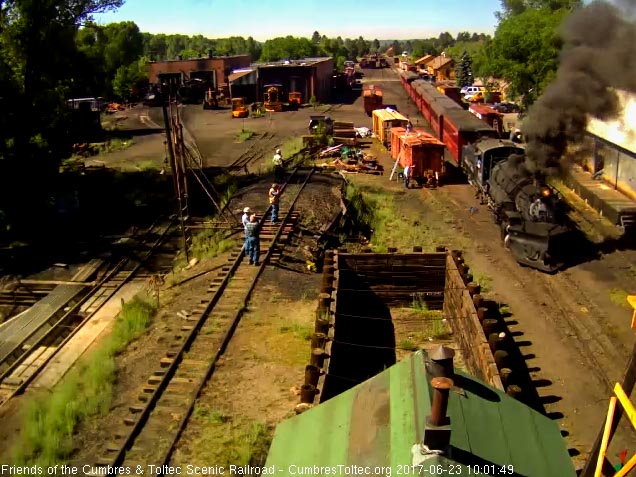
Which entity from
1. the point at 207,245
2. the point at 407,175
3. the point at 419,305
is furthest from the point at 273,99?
the point at 419,305

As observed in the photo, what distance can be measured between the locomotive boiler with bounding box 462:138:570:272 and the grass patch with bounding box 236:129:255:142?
2084 centimetres

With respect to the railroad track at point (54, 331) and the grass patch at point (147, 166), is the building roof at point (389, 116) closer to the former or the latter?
the grass patch at point (147, 166)

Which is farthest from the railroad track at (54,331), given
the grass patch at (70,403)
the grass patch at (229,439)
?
the grass patch at (229,439)

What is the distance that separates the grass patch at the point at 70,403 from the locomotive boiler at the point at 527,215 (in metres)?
10.0

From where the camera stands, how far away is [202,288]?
1490cm

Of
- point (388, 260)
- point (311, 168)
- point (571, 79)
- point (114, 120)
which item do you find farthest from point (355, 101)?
point (388, 260)

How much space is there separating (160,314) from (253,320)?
245 centimetres

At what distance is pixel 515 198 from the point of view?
17594mm

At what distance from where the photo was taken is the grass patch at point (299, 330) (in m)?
12.0

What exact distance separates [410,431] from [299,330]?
8.21 metres

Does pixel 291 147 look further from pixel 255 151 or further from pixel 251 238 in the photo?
pixel 251 238

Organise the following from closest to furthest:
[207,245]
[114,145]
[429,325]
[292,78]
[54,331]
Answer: [429,325] < [54,331] < [207,245] < [114,145] < [292,78]

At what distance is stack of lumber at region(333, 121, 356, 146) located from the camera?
109ft

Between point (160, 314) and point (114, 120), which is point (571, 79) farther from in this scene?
point (114, 120)
